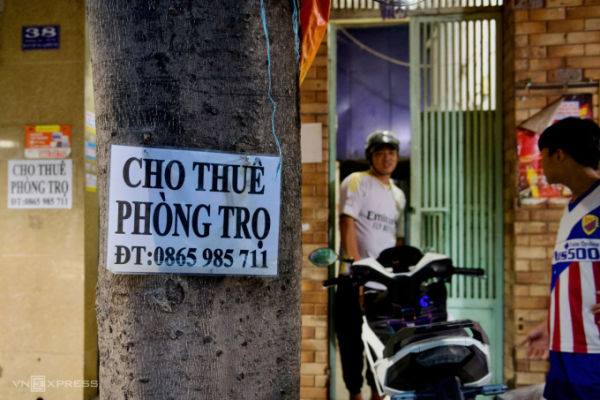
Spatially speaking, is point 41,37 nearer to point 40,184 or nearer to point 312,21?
point 40,184

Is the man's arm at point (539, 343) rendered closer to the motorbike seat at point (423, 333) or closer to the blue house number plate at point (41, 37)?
the motorbike seat at point (423, 333)

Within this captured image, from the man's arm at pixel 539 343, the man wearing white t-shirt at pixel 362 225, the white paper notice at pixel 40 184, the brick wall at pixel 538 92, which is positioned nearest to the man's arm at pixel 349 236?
the man wearing white t-shirt at pixel 362 225

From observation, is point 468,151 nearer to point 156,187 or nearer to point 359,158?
point 359,158

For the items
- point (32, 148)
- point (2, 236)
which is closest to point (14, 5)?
point (32, 148)

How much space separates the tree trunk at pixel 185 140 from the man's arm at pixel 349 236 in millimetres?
2780

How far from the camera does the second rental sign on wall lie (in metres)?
1.20

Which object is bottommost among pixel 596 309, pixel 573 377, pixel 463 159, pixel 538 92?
pixel 573 377

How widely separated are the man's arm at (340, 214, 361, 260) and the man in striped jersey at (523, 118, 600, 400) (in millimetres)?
1659

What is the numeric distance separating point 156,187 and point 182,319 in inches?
12.8

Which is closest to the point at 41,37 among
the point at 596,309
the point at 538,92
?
the point at 538,92

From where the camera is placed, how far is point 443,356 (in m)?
1.97

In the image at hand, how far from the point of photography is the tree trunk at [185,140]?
120cm

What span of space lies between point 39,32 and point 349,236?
3101mm

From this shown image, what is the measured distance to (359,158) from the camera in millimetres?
6465
